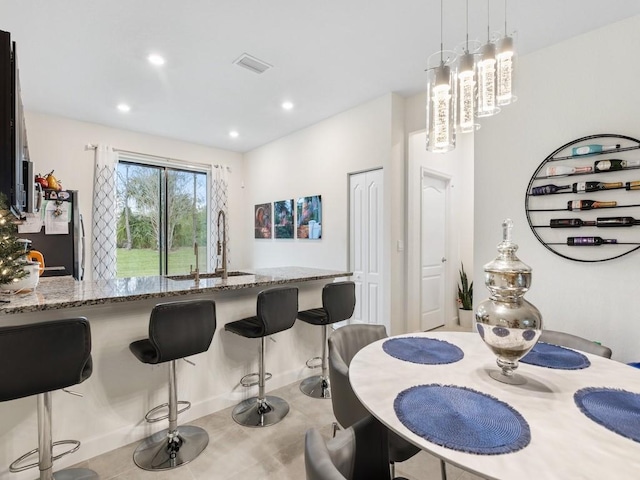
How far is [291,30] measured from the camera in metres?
2.63

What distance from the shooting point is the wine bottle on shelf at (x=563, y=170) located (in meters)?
2.54

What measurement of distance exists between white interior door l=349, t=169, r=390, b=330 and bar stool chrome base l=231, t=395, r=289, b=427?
1.72 m

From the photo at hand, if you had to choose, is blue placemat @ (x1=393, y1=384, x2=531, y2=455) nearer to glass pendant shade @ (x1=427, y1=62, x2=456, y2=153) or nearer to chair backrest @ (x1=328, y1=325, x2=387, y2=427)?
chair backrest @ (x1=328, y1=325, x2=387, y2=427)

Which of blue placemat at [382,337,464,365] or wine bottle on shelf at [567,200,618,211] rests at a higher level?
wine bottle on shelf at [567,200,618,211]

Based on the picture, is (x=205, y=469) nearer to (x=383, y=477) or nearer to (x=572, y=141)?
(x=383, y=477)

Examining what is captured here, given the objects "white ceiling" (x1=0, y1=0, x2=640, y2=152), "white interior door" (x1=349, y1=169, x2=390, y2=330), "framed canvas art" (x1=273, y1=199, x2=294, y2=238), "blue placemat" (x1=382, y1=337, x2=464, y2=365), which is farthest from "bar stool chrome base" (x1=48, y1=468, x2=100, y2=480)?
"framed canvas art" (x1=273, y1=199, x2=294, y2=238)

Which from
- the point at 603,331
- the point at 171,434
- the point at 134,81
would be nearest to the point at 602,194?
the point at 603,331

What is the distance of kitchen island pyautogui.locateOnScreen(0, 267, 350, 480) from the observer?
1.70 m

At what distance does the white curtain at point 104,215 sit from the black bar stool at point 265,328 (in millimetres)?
3300

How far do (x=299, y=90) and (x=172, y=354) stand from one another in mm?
3080

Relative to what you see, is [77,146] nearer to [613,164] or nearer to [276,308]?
[276,308]

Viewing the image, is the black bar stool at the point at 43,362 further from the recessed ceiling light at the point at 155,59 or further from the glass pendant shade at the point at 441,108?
the recessed ceiling light at the point at 155,59

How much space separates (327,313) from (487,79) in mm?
1910

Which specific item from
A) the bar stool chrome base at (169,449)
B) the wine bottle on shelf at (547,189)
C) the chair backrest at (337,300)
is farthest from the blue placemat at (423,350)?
the wine bottle on shelf at (547,189)
